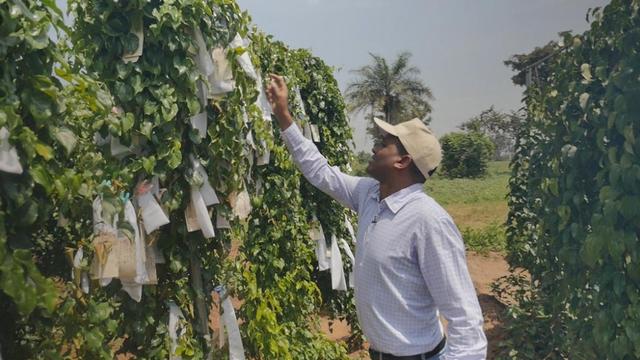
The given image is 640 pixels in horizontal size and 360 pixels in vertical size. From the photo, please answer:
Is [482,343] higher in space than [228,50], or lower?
lower

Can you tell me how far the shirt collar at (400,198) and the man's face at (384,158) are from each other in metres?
0.09

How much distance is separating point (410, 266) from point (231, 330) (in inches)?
39.0

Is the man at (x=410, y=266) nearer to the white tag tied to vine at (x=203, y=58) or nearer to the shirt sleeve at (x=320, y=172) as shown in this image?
the shirt sleeve at (x=320, y=172)

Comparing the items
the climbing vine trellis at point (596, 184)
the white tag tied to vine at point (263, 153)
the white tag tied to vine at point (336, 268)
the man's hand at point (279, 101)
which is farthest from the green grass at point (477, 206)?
the man's hand at point (279, 101)

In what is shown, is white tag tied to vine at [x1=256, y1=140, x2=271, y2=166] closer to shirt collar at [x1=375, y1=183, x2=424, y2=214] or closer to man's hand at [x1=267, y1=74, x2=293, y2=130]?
man's hand at [x1=267, y1=74, x2=293, y2=130]

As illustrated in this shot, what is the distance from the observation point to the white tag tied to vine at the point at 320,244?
4527 millimetres

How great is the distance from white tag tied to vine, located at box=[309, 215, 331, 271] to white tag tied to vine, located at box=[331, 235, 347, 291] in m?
0.06

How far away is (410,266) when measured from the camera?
6.48 ft

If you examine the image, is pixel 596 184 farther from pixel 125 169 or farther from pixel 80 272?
pixel 80 272

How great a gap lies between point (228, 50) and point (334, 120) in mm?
2798

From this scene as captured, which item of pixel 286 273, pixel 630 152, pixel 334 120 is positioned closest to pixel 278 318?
pixel 286 273

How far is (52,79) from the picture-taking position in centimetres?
144

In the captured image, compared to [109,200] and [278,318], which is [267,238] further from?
[109,200]

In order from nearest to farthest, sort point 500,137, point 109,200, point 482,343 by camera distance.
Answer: point 109,200 < point 482,343 < point 500,137
